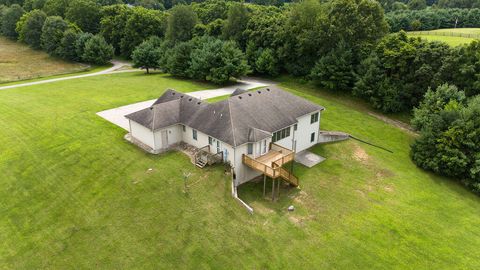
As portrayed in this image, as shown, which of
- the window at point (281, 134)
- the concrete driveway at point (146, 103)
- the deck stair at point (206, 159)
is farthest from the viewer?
the concrete driveway at point (146, 103)

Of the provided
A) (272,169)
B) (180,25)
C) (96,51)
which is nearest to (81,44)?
(96,51)

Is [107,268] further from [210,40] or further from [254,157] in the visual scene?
[210,40]

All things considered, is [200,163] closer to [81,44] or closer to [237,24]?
[237,24]

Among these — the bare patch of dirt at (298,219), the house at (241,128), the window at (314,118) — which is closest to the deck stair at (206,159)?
the house at (241,128)

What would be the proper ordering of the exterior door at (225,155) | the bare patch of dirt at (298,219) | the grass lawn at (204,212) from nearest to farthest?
1. the grass lawn at (204,212)
2. the bare patch of dirt at (298,219)
3. the exterior door at (225,155)

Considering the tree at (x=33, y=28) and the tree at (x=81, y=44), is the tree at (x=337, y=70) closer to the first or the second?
the tree at (x=81, y=44)

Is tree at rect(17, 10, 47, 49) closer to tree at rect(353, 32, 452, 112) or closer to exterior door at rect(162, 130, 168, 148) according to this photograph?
exterior door at rect(162, 130, 168, 148)
